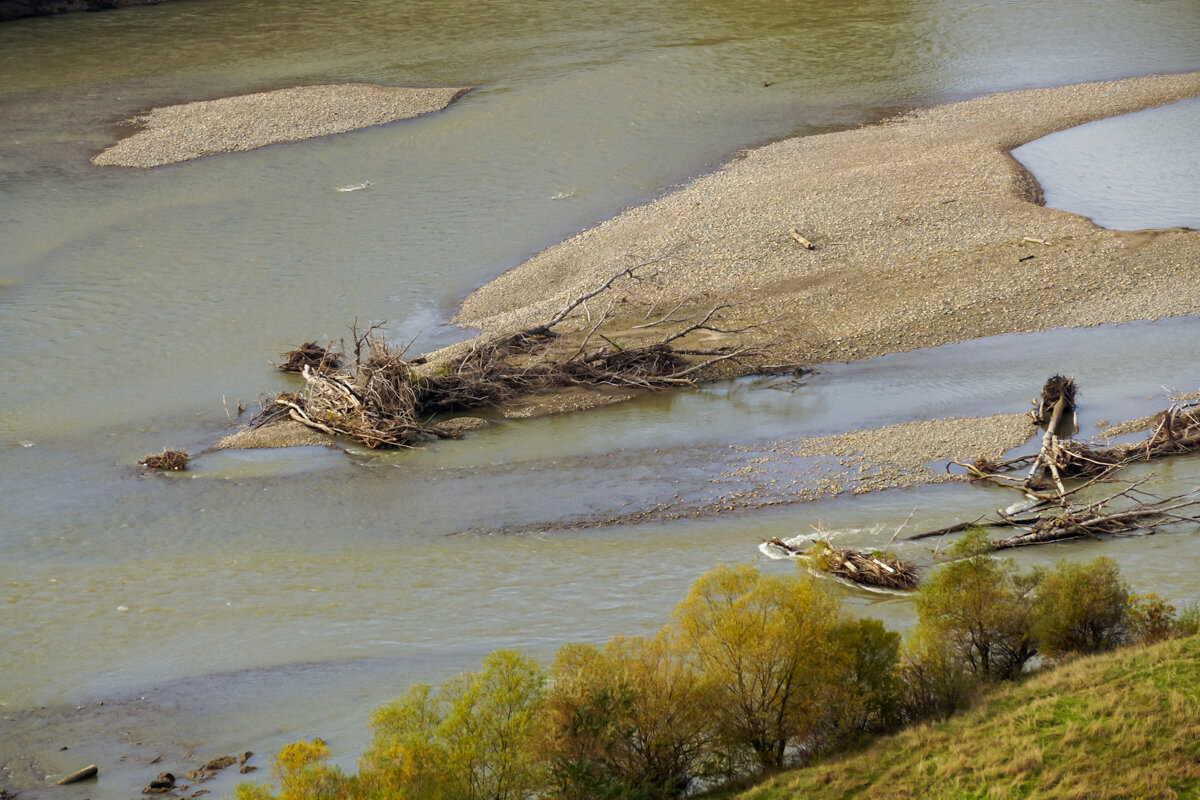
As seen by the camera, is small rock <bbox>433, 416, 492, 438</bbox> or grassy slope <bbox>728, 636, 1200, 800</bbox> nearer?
grassy slope <bbox>728, 636, 1200, 800</bbox>

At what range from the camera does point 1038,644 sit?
11.8m

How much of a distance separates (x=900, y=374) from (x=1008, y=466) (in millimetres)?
4142

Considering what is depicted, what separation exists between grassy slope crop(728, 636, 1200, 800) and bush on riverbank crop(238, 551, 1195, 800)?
1.58ft

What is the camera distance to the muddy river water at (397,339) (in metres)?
14.0

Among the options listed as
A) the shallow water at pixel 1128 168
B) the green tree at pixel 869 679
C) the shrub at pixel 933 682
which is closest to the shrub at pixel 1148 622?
the shrub at pixel 933 682

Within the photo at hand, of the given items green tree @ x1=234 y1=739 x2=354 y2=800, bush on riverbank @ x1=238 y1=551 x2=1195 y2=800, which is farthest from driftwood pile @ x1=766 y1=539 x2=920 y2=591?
green tree @ x1=234 y1=739 x2=354 y2=800

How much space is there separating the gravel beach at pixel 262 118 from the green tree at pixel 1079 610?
30.0 m

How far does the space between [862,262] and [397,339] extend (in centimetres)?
1064

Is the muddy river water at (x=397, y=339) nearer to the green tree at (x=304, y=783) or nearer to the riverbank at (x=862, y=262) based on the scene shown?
the riverbank at (x=862, y=262)

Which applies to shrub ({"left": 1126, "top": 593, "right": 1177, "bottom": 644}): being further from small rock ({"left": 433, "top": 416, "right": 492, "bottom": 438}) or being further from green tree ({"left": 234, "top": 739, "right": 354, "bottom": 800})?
small rock ({"left": 433, "top": 416, "right": 492, "bottom": 438})

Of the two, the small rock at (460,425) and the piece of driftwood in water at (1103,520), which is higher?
the small rock at (460,425)

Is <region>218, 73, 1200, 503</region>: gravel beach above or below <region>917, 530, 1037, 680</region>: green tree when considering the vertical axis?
above

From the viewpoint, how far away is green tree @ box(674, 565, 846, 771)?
10.5 metres

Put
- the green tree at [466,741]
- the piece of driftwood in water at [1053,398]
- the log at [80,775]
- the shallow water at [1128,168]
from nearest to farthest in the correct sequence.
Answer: the green tree at [466,741]
the log at [80,775]
the piece of driftwood in water at [1053,398]
the shallow water at [1128,168]
